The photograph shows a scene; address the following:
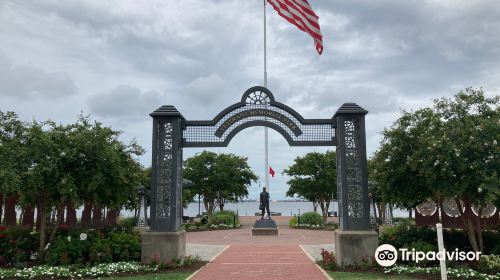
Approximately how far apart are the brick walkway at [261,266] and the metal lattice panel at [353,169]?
7.15ft

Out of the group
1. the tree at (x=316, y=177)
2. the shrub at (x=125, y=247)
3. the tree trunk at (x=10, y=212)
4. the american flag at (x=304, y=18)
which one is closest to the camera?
the shrub at (x=125, y=247)

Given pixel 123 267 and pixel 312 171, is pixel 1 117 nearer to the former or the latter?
pixel 123 267

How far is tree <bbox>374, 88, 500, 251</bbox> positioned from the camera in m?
11.5

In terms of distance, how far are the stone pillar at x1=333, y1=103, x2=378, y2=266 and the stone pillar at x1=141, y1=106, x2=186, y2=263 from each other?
5.06 meters

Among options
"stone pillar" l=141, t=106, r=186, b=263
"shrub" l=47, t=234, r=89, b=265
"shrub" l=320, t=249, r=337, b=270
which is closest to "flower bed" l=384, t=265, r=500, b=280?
"shrub" l=320, t=249, r=337, b=270

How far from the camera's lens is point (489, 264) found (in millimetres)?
11008

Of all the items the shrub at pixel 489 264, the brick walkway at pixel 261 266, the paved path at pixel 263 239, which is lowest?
the paved path at pixel 263 239

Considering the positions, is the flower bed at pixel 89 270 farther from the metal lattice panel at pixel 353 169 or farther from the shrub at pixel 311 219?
the shrub at pixel 311 219

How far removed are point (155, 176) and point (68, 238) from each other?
3250mm

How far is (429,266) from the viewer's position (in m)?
12.2

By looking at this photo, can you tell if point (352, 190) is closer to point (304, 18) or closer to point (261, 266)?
point (261, 266)

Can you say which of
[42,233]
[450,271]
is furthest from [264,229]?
[450,271]

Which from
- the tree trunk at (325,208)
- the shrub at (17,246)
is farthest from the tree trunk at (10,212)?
the tree trunk at (325,208)

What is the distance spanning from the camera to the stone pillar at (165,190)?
1311 cm
